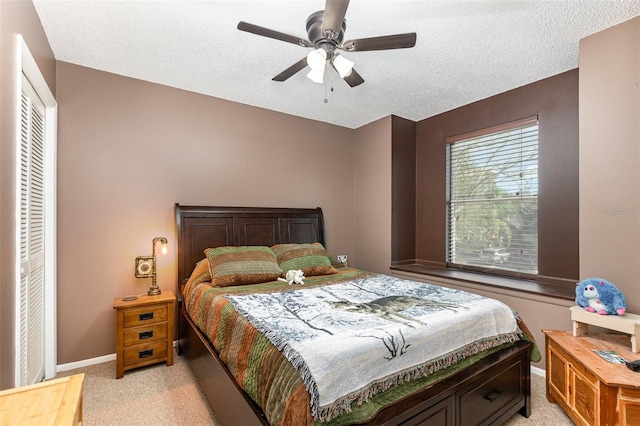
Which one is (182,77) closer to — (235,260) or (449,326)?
(235,260)

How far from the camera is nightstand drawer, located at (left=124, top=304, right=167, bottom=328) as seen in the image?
2.64m

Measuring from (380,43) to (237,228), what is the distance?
8.10 feet

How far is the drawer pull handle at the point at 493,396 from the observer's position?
182 cm

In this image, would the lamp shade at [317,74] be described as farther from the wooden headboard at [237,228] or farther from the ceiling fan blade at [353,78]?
the wooden headboard at [237,228]

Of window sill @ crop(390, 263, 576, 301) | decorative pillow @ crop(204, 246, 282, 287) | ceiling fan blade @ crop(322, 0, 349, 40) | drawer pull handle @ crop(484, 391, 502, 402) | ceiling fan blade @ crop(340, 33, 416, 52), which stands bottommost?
drawer pull handle @ crop(484, 391, 502, 402)

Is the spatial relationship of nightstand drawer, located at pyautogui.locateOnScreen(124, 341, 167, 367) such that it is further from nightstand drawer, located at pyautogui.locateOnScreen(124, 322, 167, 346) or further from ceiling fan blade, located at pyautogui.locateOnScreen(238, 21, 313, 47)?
ceiling fan blade, located at pyautogui.locateOnScreen(238, 21, 313, 47)

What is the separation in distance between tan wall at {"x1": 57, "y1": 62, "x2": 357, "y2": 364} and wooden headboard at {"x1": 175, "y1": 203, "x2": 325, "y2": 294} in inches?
5.3

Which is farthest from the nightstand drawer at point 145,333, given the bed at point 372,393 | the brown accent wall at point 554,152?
the brown accent wall at point 554,152

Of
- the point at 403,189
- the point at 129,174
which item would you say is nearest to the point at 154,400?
the point at 129,174

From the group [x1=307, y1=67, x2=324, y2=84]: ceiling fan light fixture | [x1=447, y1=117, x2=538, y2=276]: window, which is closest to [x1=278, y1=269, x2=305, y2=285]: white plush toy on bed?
[x1=307, y1=67, x2=324, y2=84]: ceiling fan light fixture

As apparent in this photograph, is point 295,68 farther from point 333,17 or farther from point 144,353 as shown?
point 144,353

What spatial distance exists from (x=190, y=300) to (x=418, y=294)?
200 cm

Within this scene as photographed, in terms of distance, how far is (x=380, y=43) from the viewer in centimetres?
191

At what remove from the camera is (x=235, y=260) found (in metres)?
2.91
